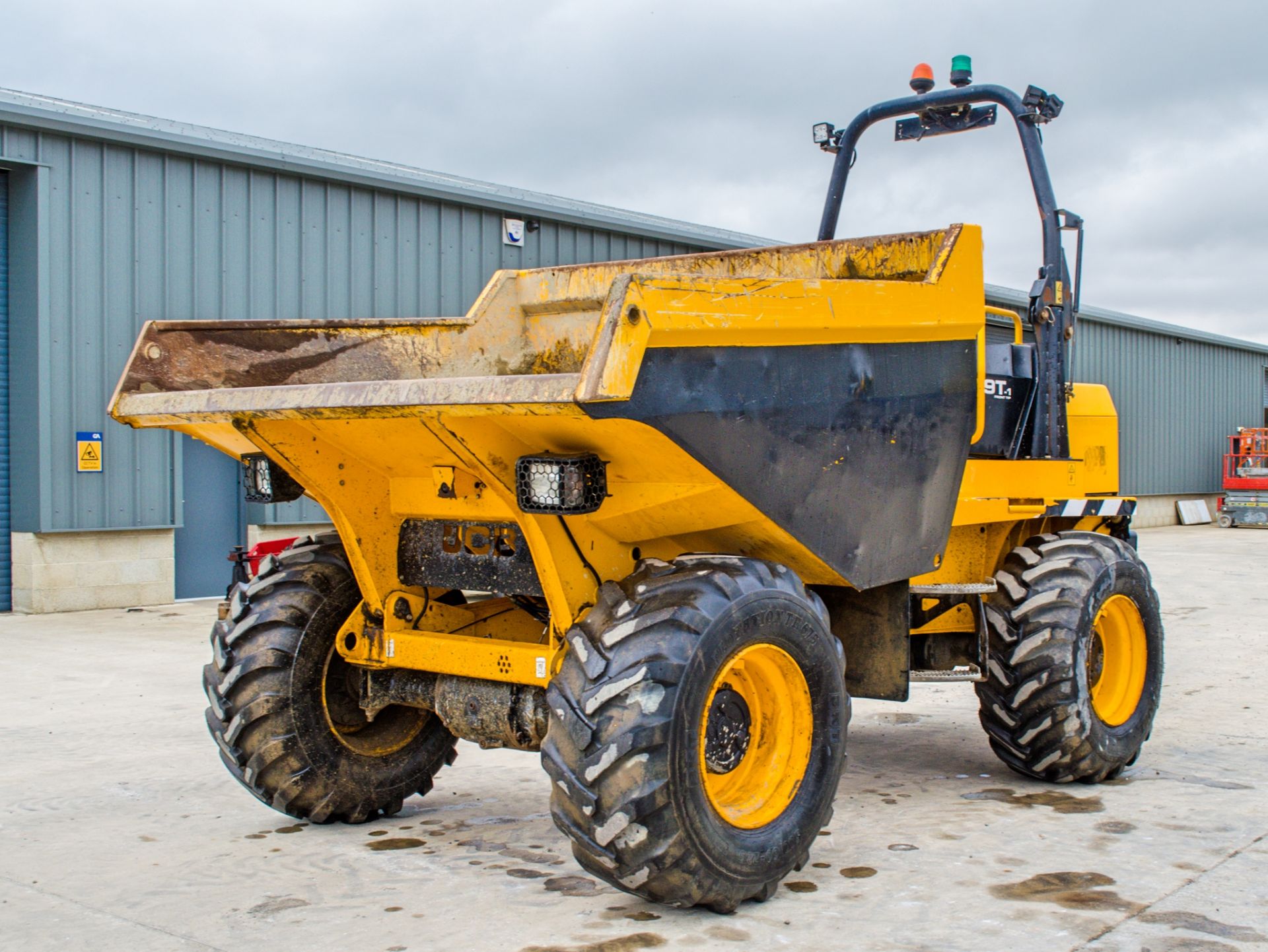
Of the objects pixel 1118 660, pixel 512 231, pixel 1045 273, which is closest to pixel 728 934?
pixel 1118 660

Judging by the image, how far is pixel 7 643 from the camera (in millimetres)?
10727

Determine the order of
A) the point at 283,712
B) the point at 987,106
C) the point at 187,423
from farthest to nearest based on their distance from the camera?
1. the point at 987,106
2. the point at 283,712
3. the point at 187,423

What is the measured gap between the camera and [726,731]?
13.9ft

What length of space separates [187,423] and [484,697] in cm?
139

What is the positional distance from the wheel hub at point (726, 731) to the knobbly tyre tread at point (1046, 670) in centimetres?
186

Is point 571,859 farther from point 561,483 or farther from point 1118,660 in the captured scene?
point 1118,660

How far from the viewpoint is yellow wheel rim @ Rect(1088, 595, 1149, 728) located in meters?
6.20

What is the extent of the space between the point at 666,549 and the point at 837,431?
710 mm

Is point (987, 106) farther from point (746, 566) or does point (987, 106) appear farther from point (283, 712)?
point (283, 712)

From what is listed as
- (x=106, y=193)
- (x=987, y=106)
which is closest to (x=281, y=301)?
(x=106, y=193)

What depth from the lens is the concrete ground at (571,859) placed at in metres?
3.89

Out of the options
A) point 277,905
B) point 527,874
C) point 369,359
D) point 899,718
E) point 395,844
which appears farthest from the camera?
point 899,718

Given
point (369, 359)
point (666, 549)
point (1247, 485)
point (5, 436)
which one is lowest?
point (1247, 485)

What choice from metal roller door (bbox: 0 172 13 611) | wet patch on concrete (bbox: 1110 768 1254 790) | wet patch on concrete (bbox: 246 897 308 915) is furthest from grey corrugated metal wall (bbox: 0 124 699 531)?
wet patch on concrete (bbox: 1110 768 1254 790)
